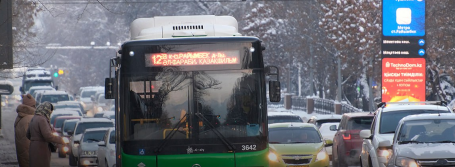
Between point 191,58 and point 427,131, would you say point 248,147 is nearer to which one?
point 191,58

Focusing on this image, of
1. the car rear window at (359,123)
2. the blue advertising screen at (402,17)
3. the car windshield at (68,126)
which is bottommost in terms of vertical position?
the car windshield at (68,126)

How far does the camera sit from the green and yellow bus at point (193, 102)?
41.9 feet

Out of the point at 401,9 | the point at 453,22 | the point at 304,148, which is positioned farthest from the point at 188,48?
the point at 453,22

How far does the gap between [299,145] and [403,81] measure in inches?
648

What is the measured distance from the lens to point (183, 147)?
502 inches

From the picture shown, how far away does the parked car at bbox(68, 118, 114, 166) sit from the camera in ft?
88.2

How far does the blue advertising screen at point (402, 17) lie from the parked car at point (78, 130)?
1097 centimetres

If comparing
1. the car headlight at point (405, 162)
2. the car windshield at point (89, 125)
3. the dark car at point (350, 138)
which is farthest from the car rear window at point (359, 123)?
the car windshield at point (89, 125)

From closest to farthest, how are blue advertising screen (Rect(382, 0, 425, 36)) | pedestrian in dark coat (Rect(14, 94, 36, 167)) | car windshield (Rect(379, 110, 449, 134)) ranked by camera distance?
1. pedestrian in dark coat (Rect(14, 94, 36, 167))
2. car windshield (Rect(379, 110, 449, 134))
3. blue advertising screen (Rect(382, 0, 425, 36))

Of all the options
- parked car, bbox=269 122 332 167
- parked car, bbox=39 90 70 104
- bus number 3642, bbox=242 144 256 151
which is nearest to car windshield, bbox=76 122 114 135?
parked car, bbox=269 122 332 167

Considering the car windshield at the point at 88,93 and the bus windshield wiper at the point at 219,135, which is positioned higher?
the bus windshield wiper at the point at 219,135

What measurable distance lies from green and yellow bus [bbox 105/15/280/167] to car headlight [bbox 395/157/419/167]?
2244 mm

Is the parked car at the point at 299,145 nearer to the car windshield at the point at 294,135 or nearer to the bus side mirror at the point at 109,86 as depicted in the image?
the car windshield at the point at 294,135

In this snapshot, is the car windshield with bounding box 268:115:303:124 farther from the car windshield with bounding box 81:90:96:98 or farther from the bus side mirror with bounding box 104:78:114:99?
the car windshield with bounding box 81:90:96:98
